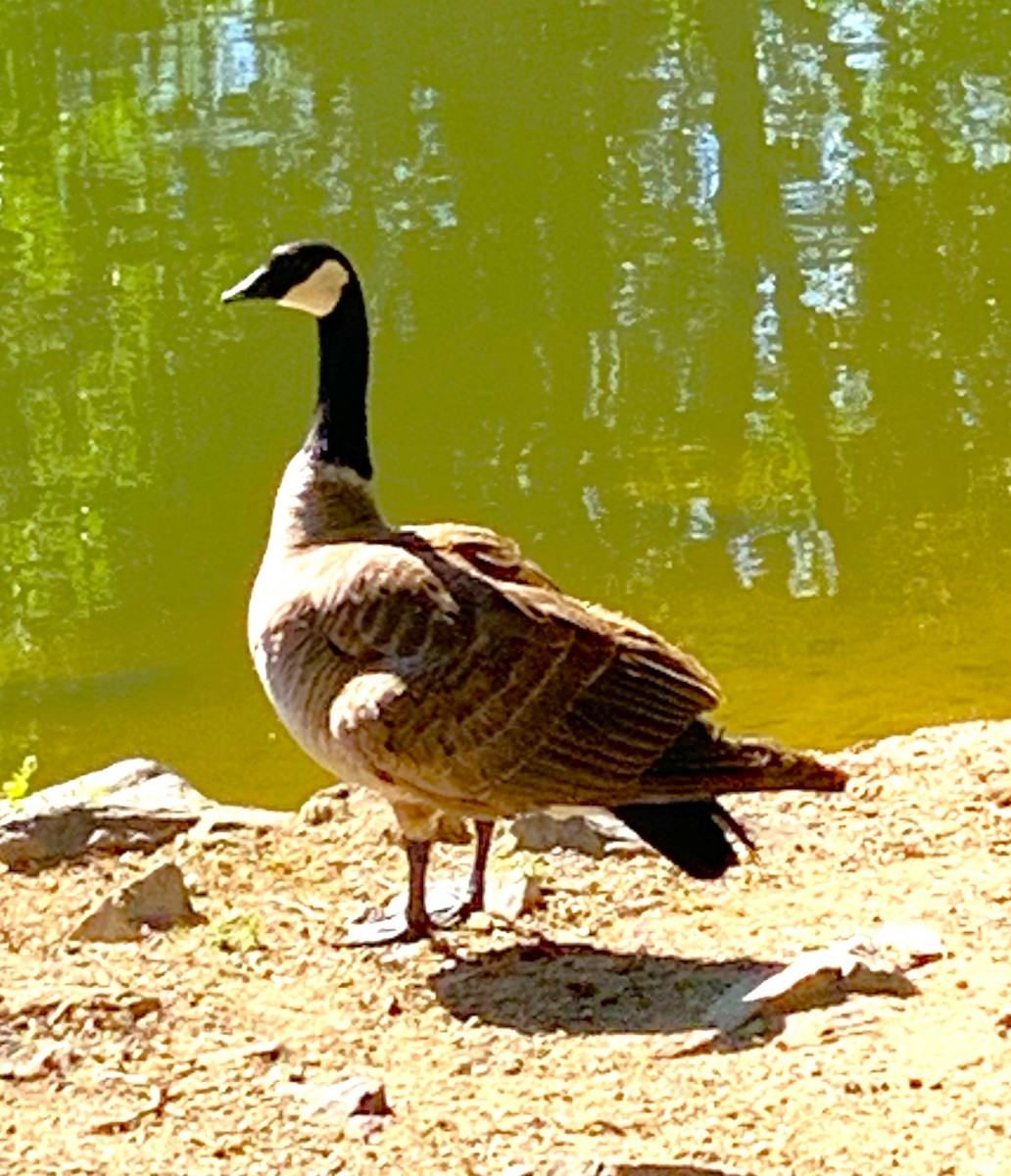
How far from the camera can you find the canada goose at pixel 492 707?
5332 mm

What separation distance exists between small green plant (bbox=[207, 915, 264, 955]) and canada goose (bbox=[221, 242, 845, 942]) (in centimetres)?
29

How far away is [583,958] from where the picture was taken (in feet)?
18.3

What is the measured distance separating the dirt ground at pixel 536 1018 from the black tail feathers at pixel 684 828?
30 centimetres

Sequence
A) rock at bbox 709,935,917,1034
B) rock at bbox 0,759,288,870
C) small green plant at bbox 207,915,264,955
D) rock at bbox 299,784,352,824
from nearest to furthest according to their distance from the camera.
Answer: rock at bbox 709,935,917,1034 < small green plant at bbox 207,915,264,955 < rock at bbox 0,759,288,870 < rock at bbox 299,784,352,824

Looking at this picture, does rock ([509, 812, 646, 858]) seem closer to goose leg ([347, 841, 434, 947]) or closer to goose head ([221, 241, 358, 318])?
goose leg ([347, 841, 434, 947])

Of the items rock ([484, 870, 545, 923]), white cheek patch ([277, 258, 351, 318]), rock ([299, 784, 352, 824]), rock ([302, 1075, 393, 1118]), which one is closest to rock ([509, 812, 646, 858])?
rock ([484, 870, 545, 923])

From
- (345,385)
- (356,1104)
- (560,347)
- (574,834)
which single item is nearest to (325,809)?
(574,834)

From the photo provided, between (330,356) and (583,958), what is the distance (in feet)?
6.87

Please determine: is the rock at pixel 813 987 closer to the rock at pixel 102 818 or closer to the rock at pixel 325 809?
the rock at pixel 325 809

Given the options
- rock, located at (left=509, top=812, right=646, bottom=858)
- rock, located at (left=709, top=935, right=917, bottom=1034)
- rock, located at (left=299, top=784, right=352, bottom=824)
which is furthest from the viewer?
rock, located at (left=299, top=784, right=352, bottom=824)

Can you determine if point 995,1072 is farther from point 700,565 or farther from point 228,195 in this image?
point 228,195

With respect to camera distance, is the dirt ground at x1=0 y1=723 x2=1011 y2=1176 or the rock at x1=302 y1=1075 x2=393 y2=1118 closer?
the dirt ground at x1=0 y1=723 x2=1011 y2=1176

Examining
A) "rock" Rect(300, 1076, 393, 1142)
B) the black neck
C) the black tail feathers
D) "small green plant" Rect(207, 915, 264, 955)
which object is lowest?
"small green plant" Rect(207, 915, 264, 955)

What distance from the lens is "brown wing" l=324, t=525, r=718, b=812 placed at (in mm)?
5371
